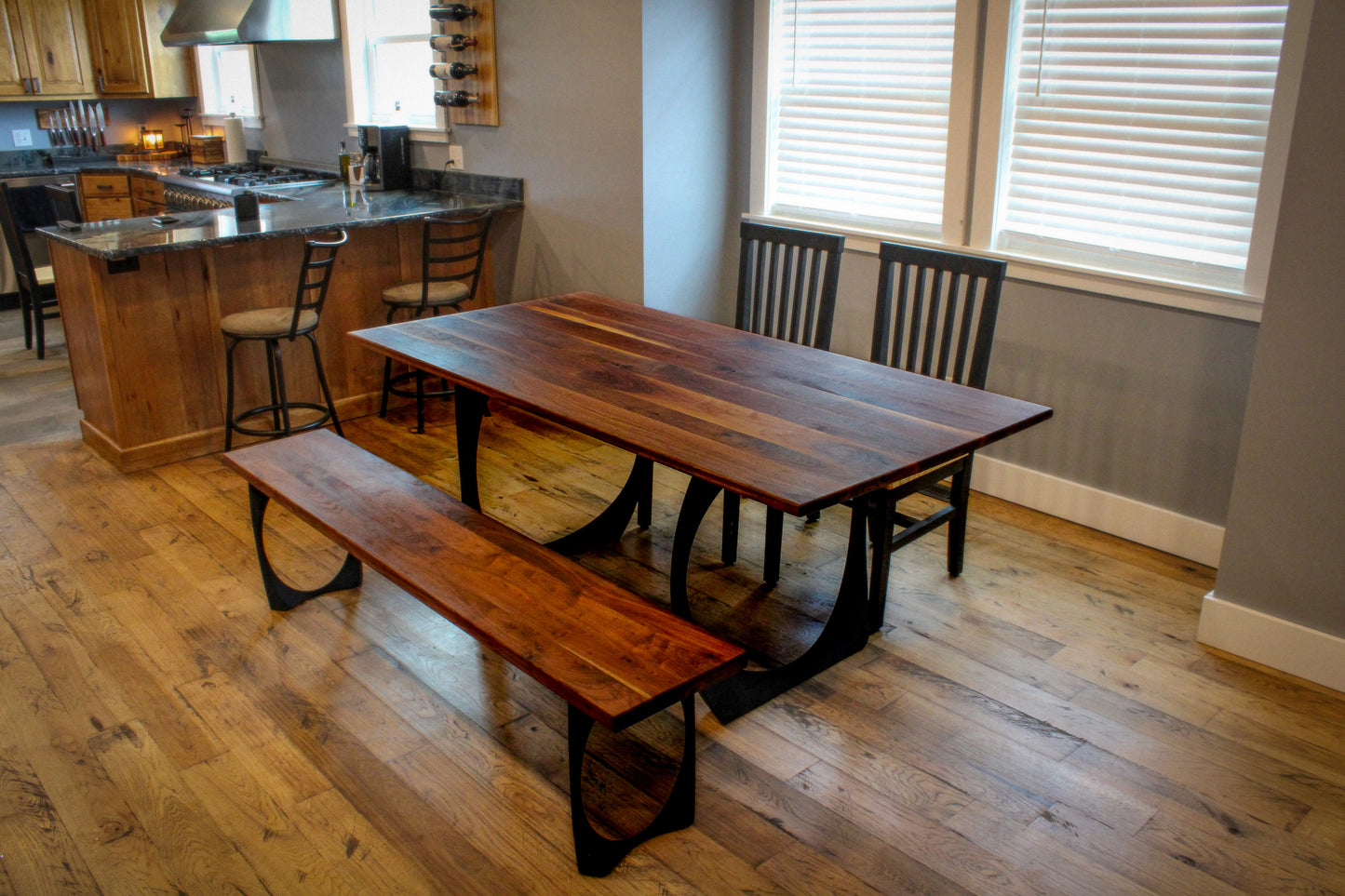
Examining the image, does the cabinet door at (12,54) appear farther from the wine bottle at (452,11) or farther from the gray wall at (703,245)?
the wine bottle at (452,11)

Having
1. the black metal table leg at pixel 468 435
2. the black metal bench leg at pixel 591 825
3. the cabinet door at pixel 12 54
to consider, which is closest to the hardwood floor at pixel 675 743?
the black metal bench leg at pixel 591 825

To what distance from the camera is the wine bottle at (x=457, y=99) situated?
188 inches

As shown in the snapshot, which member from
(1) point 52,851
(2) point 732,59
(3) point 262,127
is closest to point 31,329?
(3) point 262,127

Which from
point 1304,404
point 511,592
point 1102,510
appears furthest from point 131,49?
point 1304,404

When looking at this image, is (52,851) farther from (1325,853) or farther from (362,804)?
(1325,853)

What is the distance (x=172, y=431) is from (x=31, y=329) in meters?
2.46

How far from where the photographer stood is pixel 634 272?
4312 mm

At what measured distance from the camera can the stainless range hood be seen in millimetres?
5199

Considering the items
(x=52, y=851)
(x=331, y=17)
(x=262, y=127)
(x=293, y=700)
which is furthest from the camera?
(x=262, y=127)

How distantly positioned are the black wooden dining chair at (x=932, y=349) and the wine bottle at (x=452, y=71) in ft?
7.89

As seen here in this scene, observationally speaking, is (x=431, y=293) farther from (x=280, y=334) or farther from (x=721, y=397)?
(x=721, y=397)

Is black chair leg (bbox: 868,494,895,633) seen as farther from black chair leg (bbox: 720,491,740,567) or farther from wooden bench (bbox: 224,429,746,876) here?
wooden bench (bbox: 224,429,746,876)

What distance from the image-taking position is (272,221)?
4.16 metres

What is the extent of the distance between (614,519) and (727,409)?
1070mm
